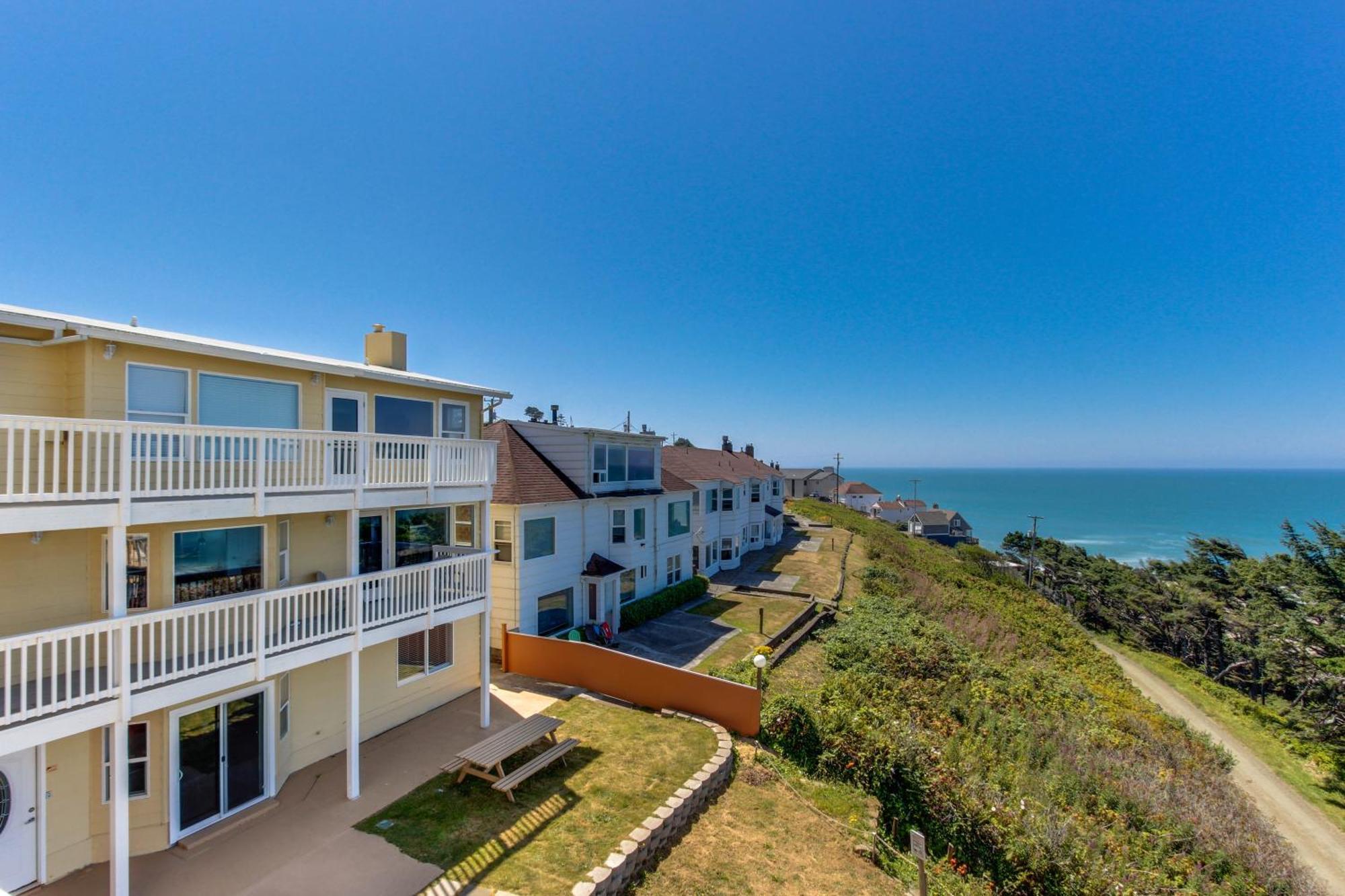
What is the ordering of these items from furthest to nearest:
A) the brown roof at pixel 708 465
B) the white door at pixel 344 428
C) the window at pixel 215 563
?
the brown roof at pixel 708 465, the white door at pixel 344 428, the window at pixel 215 563

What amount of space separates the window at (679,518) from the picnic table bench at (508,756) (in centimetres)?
1391

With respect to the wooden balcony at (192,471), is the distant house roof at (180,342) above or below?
above

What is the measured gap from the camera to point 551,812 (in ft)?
30.8

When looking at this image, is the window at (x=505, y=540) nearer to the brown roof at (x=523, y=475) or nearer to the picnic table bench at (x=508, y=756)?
the brown roof at (x=523, y=475)

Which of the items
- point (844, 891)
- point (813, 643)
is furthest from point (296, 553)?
point (813, 643)

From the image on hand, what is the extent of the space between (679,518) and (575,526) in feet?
24.5

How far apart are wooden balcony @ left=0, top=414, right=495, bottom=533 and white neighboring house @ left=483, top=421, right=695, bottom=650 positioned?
5.10m

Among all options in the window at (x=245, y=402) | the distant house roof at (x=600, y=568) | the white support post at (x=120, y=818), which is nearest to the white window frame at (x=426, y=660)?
the white support post at (x=120, y=818)

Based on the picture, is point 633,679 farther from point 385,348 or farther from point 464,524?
point 385,348

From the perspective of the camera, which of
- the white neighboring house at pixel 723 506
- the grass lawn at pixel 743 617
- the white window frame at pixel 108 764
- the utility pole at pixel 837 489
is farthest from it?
the utility pole at pixel 837 489

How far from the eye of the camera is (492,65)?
1563 centimetres

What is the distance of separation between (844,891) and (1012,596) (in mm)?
35621

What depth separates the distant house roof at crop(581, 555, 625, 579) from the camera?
19250 mm

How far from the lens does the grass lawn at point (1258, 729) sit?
68.9ft
